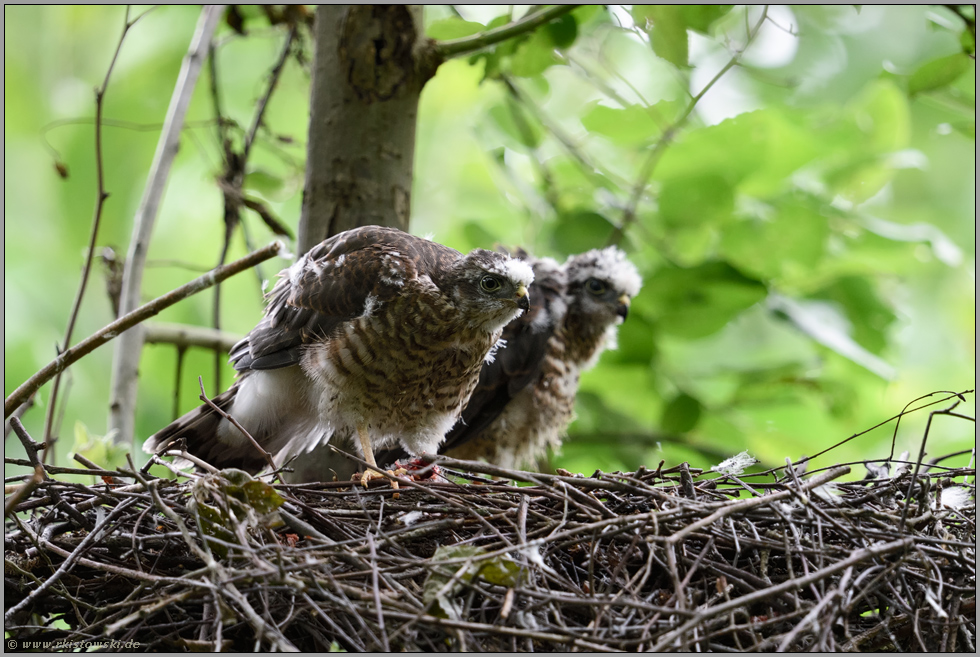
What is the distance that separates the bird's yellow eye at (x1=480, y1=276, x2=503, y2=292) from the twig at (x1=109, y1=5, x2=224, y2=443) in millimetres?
1464

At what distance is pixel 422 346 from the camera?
2746 mm

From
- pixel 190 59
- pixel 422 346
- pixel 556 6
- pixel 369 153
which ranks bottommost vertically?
pixel 422 346

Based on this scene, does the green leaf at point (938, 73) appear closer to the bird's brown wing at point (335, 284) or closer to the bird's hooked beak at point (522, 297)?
the bird's hooked beak at point (522, 297)

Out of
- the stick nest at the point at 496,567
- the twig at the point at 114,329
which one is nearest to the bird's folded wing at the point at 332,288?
the twig at the point at 114,329

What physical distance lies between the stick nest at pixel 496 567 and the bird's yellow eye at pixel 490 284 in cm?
88

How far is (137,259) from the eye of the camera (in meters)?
3.12

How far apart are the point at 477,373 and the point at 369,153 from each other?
3.25ft

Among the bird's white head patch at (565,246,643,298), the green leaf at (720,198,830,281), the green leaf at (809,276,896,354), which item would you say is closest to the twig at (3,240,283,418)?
the bird's white head patch at (565,246,643,298)

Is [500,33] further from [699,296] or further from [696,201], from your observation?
[699,296]

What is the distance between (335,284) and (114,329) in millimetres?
774

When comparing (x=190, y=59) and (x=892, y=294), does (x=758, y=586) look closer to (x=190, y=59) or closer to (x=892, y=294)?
(x=190, y=59)

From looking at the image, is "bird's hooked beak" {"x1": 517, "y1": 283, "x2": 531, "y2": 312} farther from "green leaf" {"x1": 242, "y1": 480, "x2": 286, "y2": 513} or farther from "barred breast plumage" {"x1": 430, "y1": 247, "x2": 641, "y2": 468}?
"green leaf" {"x1": 242, "y1": 480, "x2": 286, "y2": 513}

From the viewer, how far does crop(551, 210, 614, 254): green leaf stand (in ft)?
13.2

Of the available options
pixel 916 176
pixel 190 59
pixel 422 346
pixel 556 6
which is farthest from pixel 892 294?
pixel 190 59
